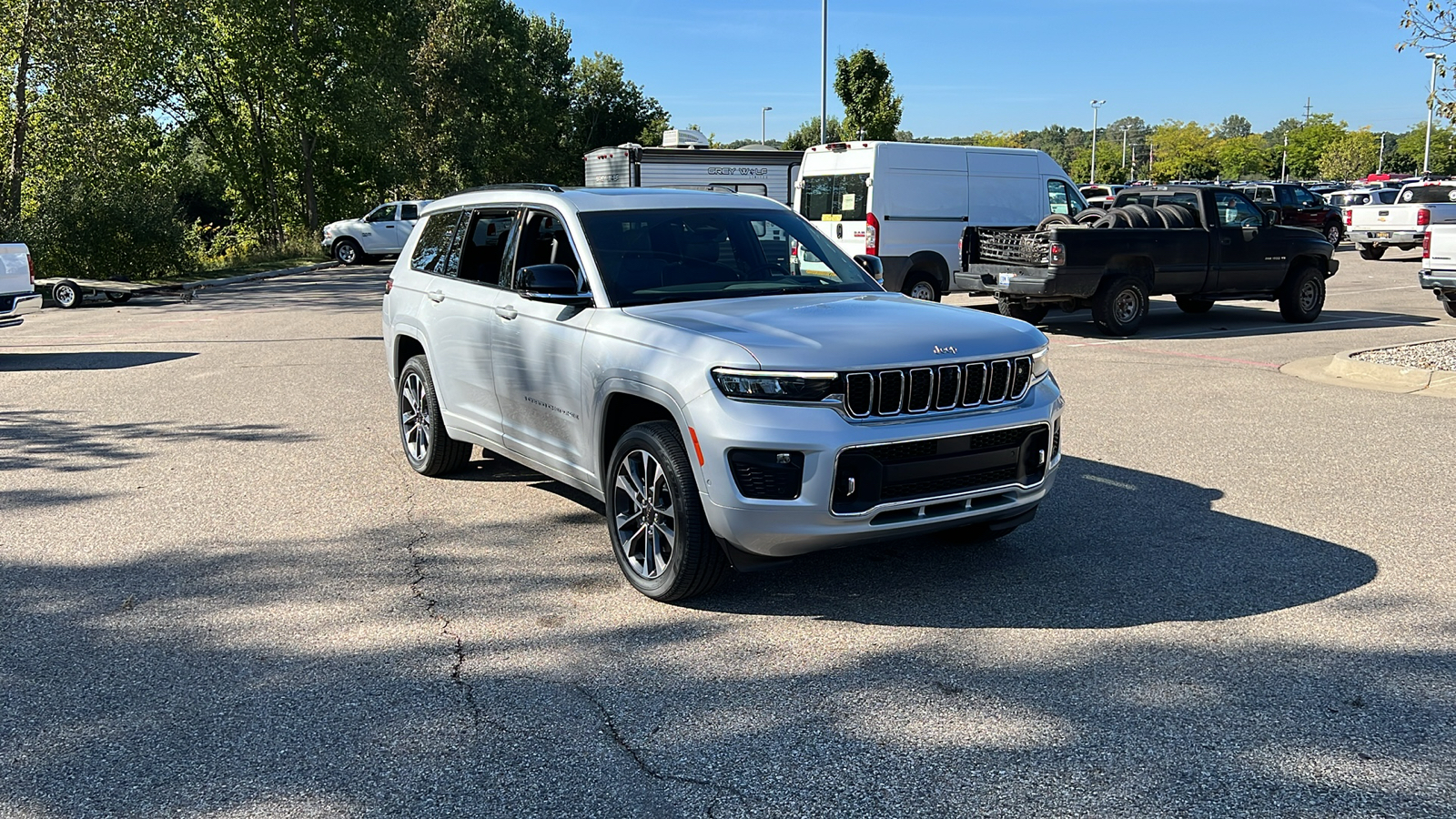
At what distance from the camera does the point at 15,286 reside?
526 inches

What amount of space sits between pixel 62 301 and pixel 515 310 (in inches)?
732

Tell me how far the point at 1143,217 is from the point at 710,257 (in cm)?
1107

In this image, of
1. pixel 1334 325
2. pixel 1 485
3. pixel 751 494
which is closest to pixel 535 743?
pixel 751 494

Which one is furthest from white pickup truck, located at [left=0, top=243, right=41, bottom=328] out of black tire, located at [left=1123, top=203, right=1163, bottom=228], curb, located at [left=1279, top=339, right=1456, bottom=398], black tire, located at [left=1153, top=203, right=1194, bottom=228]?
black tire, located at [left=1153, top=203, right=1194, bottom=228]

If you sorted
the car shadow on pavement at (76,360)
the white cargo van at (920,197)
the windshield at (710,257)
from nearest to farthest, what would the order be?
the windshield at (710,257) < the car shadow on pavement at (76,360) < the white cargo van at (920,197)

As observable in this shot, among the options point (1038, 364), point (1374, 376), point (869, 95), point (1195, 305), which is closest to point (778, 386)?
point (1038, 364)

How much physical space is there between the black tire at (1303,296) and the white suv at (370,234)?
24.1 meters

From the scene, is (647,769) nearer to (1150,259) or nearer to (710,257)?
(710,257)

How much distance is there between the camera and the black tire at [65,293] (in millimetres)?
20859

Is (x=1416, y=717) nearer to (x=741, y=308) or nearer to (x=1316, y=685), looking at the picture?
(x=1316, y=685)

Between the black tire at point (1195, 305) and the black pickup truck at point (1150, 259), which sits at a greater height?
the black pickup truck at point (1150, 259)

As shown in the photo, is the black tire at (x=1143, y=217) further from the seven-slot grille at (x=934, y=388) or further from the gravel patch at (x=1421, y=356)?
the seven-slot grille at (x=934, y=388)

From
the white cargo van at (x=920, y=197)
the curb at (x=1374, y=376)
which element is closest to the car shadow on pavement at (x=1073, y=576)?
the curb at (x=1374, y=376)

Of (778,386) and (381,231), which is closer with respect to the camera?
(778,386)
